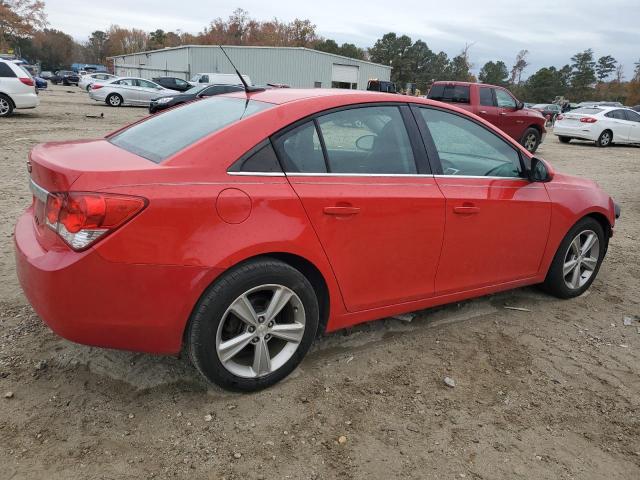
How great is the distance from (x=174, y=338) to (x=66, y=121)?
15979mm

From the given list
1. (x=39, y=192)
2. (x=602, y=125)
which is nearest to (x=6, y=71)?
(x=39, y=192)

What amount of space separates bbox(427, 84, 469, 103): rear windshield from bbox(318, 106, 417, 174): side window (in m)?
11.3

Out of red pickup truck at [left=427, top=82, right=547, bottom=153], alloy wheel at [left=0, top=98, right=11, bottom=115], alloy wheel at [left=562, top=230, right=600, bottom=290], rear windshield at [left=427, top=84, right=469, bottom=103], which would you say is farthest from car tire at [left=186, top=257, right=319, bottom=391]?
alloy wheel at [left=0, top=98, right=11, bottom=115]

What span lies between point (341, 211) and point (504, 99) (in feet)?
41.7

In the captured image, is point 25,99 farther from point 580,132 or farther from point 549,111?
point 549,111

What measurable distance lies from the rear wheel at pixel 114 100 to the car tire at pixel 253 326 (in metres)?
25.7

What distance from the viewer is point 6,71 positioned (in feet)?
48.9

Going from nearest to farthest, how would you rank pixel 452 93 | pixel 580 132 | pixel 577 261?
pixel 577 261 < pixel 452 93 < pixel 580 132

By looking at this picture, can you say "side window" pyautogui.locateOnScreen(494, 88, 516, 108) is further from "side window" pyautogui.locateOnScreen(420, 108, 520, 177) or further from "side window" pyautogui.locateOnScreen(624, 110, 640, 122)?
"side window" pyautogui.locateOnScreen(420, 108, 520, 177)

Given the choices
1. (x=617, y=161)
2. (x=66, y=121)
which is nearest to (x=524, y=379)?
(x=617, y=161)

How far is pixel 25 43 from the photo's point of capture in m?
89.9

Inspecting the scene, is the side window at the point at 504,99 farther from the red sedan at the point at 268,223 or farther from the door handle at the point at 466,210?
the door handle at the point at 466,210

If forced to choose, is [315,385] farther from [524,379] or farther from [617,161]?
[617,161]

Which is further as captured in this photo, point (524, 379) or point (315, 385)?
point (524, 379)
